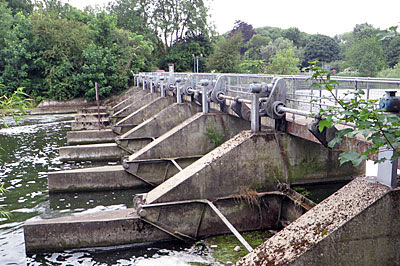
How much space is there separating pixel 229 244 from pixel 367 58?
4050 centimetres

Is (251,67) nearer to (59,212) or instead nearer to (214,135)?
(214,135)

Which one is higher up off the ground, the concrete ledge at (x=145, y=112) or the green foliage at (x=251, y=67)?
the green foliage at (x=251, y=67)

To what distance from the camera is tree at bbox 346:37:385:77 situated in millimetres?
41153

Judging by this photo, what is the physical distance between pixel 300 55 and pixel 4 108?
7578 centimetres

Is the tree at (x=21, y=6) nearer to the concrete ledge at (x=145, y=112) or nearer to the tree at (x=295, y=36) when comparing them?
the concrete ledge at (x=145, y=112)

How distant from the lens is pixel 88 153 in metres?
18.4

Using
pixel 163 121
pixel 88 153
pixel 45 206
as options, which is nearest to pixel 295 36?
pixel 163 121

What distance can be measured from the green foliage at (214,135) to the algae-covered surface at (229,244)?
5.38 m

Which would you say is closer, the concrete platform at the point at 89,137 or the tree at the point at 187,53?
the concrete platform at the point at 89,137

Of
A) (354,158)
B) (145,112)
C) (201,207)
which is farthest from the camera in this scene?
(145,112)

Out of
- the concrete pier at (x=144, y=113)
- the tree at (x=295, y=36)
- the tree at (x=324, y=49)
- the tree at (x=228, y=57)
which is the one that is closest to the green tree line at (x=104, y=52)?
the tree at (x=228, y=57)

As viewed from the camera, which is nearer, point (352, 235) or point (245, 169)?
point (352, 235)

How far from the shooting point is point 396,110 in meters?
4.63

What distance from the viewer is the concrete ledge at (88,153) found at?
722 inches
